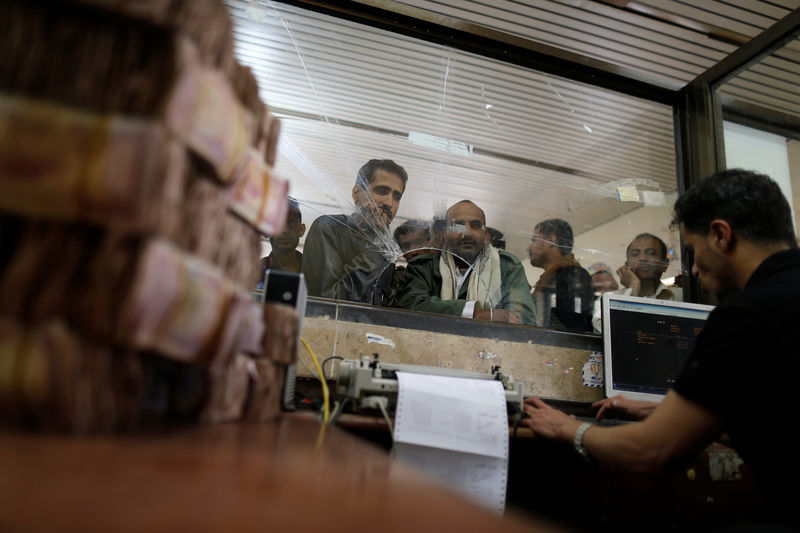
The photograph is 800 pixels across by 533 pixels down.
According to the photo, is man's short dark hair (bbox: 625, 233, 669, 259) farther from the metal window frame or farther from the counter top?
the counter top

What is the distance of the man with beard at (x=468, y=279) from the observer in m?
1.89

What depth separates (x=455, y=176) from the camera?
7.32 feet

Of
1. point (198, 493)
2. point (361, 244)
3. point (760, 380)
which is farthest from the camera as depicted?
point (361, 244)

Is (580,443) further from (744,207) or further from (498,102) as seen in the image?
(498,102)

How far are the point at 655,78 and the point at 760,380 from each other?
74.2 inches

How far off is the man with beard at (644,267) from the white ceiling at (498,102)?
0.19 m

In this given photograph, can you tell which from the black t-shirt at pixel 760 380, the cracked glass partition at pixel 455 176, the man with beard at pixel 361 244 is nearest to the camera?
the black t-shirt at pixel 760 380

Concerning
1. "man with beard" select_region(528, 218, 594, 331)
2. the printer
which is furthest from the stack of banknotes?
"man with beard" select_region(528, 218, 594, 331)

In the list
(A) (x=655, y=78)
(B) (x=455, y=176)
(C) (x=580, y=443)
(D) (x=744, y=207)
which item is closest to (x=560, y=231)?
(B) (x=455, y=176)

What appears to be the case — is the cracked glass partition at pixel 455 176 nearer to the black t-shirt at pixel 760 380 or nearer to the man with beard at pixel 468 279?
the man with beard at pixel 468 279

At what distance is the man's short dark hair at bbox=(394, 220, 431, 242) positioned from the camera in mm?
2070

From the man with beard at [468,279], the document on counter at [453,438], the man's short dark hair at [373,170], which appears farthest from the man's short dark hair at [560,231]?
the document on counter at [453,438]

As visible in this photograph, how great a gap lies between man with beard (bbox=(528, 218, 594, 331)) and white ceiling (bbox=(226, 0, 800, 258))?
0.07 meters

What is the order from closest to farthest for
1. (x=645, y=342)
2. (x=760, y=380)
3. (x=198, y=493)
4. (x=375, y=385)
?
(x=198, y=493) < (x=760, y=380) < (x=375, y=385) < (x=645, y=342)
